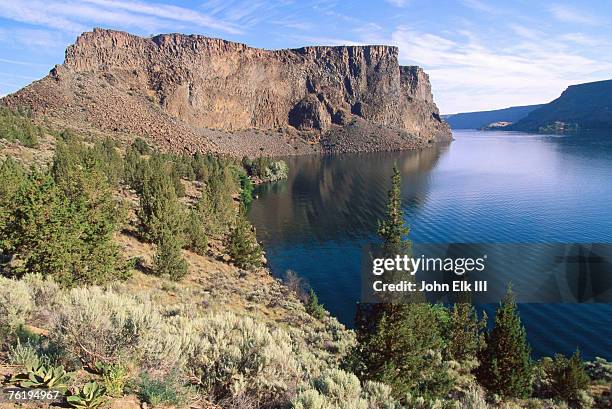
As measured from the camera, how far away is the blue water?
37.1m

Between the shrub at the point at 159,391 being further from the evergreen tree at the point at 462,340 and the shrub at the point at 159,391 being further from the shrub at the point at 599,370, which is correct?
the shrub at the point at 599,370

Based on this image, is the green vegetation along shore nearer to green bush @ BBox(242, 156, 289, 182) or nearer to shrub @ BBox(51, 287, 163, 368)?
shrub @ BBox(51, 287, 163, 368)

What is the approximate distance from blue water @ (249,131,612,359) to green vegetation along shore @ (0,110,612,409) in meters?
5.62

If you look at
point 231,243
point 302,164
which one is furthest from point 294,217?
point 302,164

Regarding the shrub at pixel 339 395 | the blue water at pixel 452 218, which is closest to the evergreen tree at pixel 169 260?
the blue water at pixel 452 218

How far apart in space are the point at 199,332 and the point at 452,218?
63.9 meters

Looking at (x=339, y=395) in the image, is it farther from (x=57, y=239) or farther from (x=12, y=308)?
(x=57, y=239)

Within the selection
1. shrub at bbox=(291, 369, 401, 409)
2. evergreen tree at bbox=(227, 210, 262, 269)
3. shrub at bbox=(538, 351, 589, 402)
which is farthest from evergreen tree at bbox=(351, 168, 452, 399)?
evergreen tree at bbox=(227, 210, 262, 269)

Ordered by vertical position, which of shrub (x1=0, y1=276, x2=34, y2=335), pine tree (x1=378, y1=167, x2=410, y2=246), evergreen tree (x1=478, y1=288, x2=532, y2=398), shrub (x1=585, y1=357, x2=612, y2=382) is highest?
pine tree (x1=378, y1=167, x2=410, y2=246)

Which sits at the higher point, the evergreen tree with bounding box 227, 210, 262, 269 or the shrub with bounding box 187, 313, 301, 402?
the shrub with bounding box 187, 313, 301, 402

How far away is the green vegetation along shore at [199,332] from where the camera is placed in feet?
30.7

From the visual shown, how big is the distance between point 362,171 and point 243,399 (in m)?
130

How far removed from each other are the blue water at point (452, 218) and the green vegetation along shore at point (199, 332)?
562 centimetres

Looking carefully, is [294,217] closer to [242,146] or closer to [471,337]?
[471,337]
